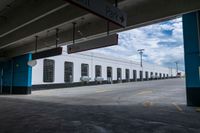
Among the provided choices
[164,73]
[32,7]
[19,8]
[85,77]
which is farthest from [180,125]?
[164,73]

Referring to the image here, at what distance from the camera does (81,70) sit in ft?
98.6

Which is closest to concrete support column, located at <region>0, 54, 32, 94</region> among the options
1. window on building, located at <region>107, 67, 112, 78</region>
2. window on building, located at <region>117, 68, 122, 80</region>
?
window on building, located at <region>107, 67, 112, 78</region>

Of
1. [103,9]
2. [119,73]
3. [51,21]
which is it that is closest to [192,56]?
[103,9]

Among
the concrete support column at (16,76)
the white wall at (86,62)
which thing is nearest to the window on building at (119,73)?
the white wall at (86,62)

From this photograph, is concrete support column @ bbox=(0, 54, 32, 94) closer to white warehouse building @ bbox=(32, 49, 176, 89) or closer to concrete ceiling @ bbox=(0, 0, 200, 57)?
white warehouse building @ bbox=(32, 49, 176, 89)

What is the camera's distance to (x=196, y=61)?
29.9ft

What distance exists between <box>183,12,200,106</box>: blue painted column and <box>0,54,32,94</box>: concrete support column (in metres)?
12.9

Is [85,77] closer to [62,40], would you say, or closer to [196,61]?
[62,40]

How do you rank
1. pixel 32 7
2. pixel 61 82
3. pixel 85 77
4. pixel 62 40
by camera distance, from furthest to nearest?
pixel 85 77
pixel 61 82
pixel 62 40
pixel 32 7

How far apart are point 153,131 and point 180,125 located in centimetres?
Answer: 107

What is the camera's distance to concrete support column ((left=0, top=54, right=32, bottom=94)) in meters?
18.2

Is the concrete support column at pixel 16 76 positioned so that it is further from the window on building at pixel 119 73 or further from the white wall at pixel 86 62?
the window on building at pixel 119 73

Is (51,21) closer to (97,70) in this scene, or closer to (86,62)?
(86,62)

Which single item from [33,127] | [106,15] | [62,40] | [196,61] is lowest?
[33,127]
